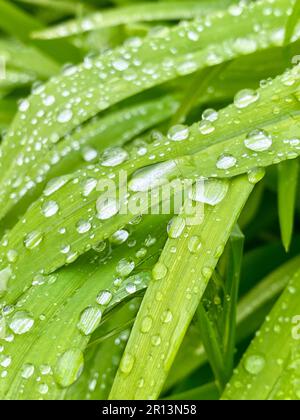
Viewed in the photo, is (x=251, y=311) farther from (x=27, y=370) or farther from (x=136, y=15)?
(x=136, y=15)

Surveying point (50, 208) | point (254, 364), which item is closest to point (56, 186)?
point (50, 208)

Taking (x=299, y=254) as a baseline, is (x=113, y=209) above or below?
above

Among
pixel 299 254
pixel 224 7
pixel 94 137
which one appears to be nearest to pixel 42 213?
pixel 94 137

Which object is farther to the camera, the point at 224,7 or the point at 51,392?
the point at 224,7

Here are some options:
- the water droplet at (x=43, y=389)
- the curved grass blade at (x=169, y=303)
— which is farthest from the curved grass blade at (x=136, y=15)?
the water droplet at (x=43, y=389)

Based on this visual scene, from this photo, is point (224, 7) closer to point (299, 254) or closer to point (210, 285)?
point (299, 254)

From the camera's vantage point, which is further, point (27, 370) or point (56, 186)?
point (56, 186)

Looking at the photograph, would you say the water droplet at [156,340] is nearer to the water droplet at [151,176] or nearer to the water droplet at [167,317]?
the water droplet at [167,317]
